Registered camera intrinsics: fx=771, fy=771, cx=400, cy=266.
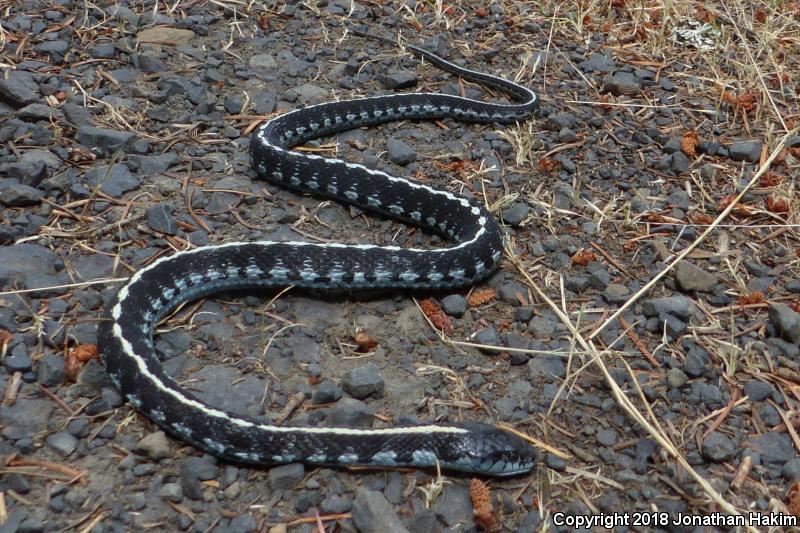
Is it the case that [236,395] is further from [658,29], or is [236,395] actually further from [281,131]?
[658,29]

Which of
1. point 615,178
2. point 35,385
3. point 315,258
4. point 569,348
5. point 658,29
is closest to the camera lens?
point 35,385

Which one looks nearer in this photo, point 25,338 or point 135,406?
point 135,406

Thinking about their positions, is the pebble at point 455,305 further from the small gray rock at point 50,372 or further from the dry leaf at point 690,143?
the dry leaf at point 690,143

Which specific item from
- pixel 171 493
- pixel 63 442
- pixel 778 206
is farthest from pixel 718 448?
pixel 63 442

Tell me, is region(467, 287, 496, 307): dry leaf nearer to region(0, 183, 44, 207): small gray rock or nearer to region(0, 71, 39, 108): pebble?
region(0, 183, 44, 207): small gray rock

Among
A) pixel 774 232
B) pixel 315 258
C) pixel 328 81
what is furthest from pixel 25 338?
pixel 774 232

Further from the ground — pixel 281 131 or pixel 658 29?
pixel 658 29

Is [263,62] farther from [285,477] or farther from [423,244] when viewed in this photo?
[285,477]

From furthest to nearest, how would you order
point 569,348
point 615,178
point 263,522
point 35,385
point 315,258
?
point 615,178
point 315,258
point 569,348
point 35,385
point 263,522

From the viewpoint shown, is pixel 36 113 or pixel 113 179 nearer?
pixel 113 179
